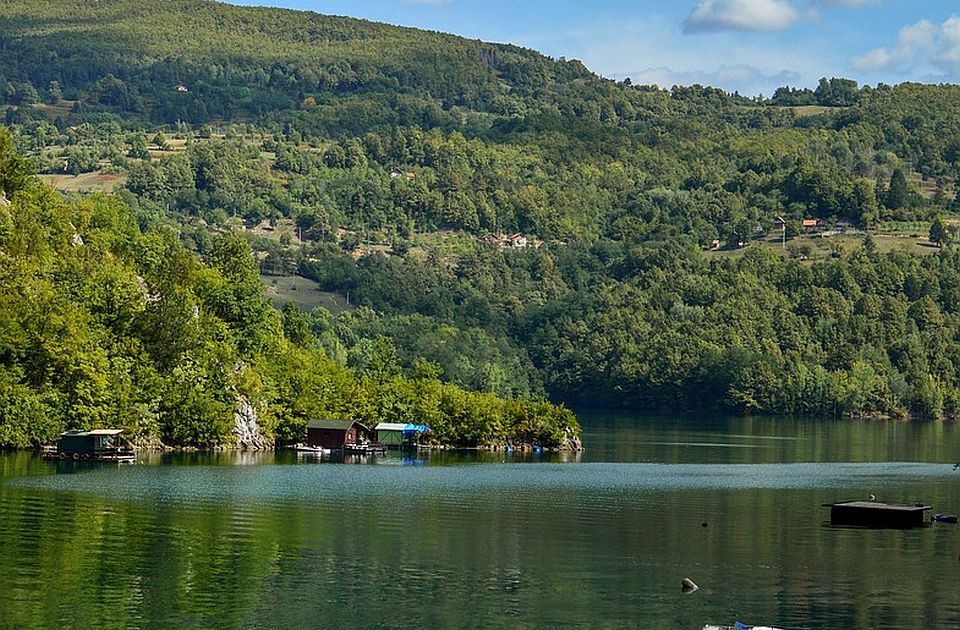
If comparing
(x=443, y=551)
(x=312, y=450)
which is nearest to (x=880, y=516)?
(x=443, y=551)

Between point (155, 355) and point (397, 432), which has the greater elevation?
point (155, 355)

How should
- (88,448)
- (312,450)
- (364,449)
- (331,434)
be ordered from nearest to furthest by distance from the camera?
(88,448) → (312,450) → (364,449) → (331,434)

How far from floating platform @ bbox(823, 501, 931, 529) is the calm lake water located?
4.44 feet

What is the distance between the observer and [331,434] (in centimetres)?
15725

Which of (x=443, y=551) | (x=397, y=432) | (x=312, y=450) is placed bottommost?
(x=443, y=551)

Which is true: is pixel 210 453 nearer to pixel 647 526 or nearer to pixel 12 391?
pixel 12 391

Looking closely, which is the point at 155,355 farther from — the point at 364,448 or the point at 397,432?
the point at 397,432

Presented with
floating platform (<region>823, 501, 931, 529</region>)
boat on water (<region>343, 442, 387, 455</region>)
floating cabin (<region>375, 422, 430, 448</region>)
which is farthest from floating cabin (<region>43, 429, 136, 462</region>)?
floating platform (<region>823, 501, 931, 529</region>)

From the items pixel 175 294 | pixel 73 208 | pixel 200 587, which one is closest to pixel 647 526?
pixel 200 587

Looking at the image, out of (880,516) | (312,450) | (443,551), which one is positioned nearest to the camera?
(443,551)

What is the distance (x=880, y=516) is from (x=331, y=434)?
73424mm

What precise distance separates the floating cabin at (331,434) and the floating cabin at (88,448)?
30109 millimetres

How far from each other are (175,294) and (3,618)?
3640 inches

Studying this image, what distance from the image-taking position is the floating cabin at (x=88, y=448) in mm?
125250
